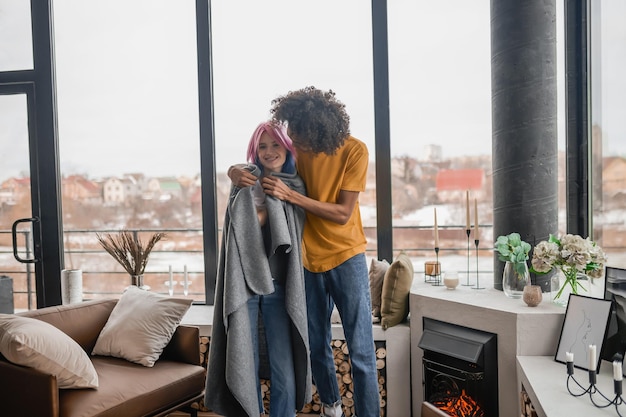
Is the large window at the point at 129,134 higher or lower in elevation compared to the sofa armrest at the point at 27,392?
higher

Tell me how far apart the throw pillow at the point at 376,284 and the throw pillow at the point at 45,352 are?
59.3 inches

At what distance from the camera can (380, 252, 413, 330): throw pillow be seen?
→ 9.49ft

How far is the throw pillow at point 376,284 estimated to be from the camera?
3041 mm

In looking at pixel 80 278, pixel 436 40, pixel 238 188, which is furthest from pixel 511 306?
pixel 80 278

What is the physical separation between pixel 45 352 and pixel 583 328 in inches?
89.7

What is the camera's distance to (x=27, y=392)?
223 centimetres

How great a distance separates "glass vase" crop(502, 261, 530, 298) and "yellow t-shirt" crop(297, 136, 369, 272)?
79 cm

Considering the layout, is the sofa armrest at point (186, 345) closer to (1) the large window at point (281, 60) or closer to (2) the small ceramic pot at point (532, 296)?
(1) the large window at point (281, 60)

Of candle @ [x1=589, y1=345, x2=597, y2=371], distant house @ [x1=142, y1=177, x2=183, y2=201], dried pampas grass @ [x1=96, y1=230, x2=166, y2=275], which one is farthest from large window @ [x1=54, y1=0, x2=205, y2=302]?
candle @ [x1=589, y1=345, x2=597, y2=371]

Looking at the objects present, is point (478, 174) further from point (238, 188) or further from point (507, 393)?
point (238, 188)

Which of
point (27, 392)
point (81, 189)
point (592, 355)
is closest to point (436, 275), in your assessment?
point (592, 355)

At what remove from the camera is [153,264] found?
3.79 metres

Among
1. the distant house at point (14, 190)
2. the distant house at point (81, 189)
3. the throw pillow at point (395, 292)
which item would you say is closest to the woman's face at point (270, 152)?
the throw pillow at point (395, 292)

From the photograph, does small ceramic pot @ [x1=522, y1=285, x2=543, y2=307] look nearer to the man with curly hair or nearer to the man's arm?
the man with curly hair
